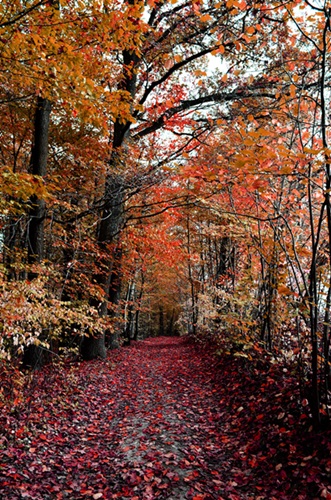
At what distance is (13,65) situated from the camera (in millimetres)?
4863

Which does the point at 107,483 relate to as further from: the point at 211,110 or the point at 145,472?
the point at 211,110

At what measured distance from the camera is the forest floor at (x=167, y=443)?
3615 mm

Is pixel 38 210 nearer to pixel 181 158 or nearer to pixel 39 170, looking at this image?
pixel 39 170

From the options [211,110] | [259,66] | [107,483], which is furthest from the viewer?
[211,110]

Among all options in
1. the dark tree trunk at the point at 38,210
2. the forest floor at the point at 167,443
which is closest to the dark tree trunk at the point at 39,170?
the dark tree trunk at the point at 38,210

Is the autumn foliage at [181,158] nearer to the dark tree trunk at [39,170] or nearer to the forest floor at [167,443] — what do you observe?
the dark tree trunk at [39,170]

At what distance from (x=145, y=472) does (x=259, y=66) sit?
7.93 m

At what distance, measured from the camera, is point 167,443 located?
4.79 metres

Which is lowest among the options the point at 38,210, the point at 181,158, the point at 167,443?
the point at 167,443

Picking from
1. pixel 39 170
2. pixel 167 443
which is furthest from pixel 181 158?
pixel 167 443

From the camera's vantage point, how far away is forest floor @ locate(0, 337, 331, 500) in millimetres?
3615


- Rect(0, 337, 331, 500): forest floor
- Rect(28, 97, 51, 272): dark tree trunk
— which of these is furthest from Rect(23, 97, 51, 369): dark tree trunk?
Rect(0, 337, 331, 500): forest floor

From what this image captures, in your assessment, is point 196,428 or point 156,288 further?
point 156,288

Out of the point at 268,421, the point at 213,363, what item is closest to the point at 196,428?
the point at 268,421
